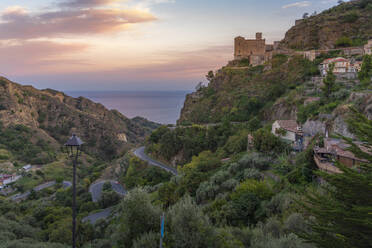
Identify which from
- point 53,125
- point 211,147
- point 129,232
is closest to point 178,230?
point 129,232

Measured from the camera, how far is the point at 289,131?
21.4 meters

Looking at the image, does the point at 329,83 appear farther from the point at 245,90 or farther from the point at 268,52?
the point at 268,52

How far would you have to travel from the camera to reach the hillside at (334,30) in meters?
44.2

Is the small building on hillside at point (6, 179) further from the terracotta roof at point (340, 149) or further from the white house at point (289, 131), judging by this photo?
the terracotta roof at point (340, 149)

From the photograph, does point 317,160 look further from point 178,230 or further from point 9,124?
point 9,124

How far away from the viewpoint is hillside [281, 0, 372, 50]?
4416cm

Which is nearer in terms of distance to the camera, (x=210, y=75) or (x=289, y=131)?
(x=289, y=131)

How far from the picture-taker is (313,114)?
22375 mm

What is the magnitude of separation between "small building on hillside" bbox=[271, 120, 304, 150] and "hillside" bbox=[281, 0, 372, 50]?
28.4m

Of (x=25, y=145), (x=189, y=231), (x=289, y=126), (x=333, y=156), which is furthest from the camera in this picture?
(x=25, y=145)

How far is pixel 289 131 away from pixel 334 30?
118 feet

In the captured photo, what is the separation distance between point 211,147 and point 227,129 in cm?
339

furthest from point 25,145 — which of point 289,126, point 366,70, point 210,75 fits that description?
point 366,70

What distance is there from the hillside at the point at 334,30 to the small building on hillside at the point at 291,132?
28.4 metres
